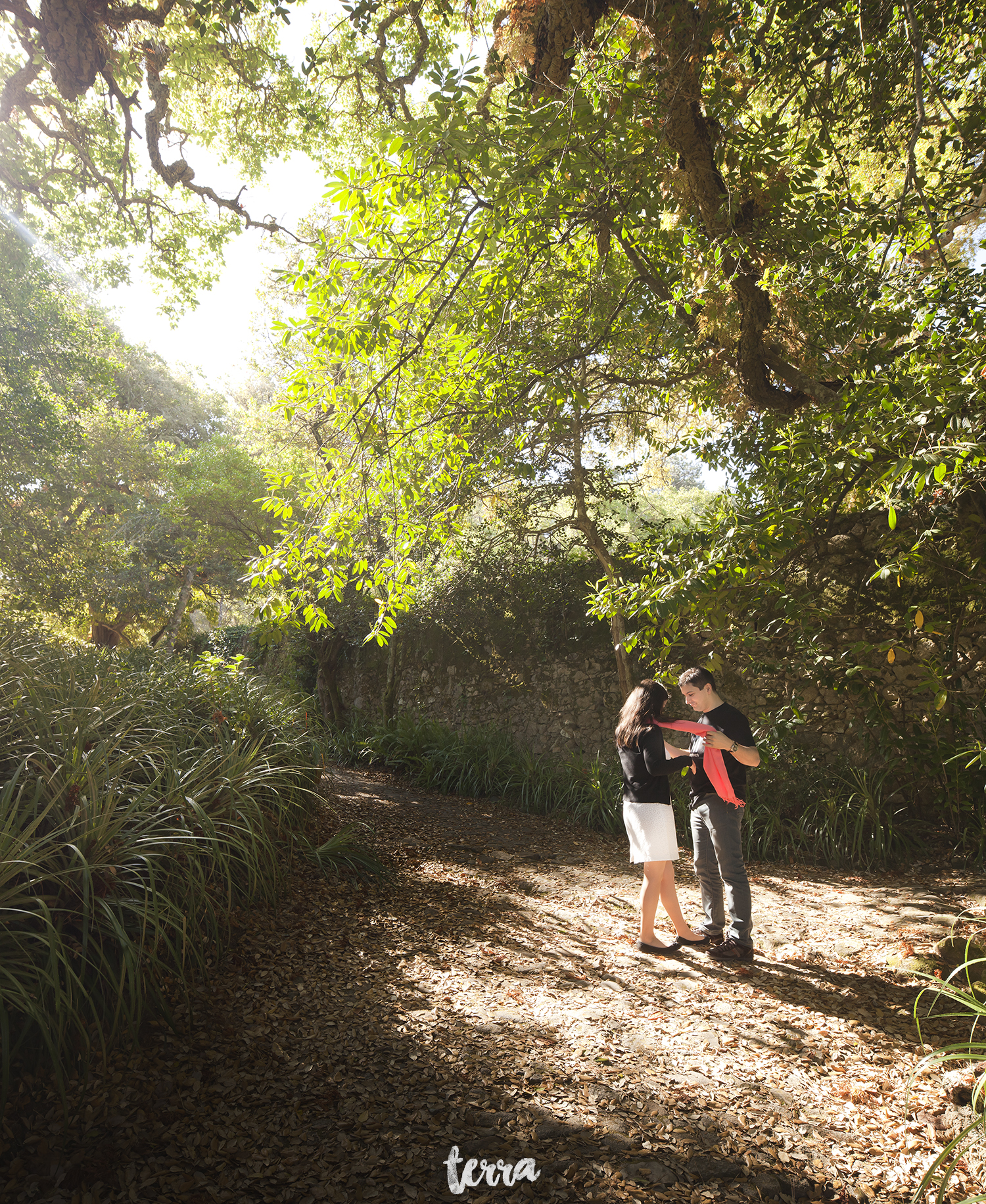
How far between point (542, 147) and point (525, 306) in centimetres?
228

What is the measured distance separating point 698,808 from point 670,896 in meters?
0.50

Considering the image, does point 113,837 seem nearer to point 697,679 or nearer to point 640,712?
point 640,712

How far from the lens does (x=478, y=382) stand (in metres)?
4.70

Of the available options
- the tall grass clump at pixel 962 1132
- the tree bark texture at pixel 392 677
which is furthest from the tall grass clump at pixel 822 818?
the tree bark texture at pixel 392 677

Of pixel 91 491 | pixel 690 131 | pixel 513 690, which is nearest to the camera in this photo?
pixel 690 131

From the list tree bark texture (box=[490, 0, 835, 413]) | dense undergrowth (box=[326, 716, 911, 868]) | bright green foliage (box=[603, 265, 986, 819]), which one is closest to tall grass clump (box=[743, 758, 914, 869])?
dense undergrowth (box=[326, 716, 911, 868])

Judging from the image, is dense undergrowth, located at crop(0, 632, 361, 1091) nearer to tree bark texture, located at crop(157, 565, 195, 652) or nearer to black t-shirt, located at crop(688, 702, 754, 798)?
black t-shirt, located at crop(688, 702, 754, 798)

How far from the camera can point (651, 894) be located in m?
3.45

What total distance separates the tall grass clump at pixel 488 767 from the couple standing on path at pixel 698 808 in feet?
9.44

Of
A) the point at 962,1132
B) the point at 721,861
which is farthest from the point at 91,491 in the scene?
the point at 962,1132

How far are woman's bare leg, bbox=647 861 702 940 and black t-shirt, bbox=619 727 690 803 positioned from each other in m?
0.35

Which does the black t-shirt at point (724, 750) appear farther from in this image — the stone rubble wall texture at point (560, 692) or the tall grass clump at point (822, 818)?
the tall grass clump at point (822, 818)

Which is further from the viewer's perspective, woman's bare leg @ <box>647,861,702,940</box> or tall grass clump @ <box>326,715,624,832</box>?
tall grass clump @ <box>326,715,624,832</box>

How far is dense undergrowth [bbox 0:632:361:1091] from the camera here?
218cm
